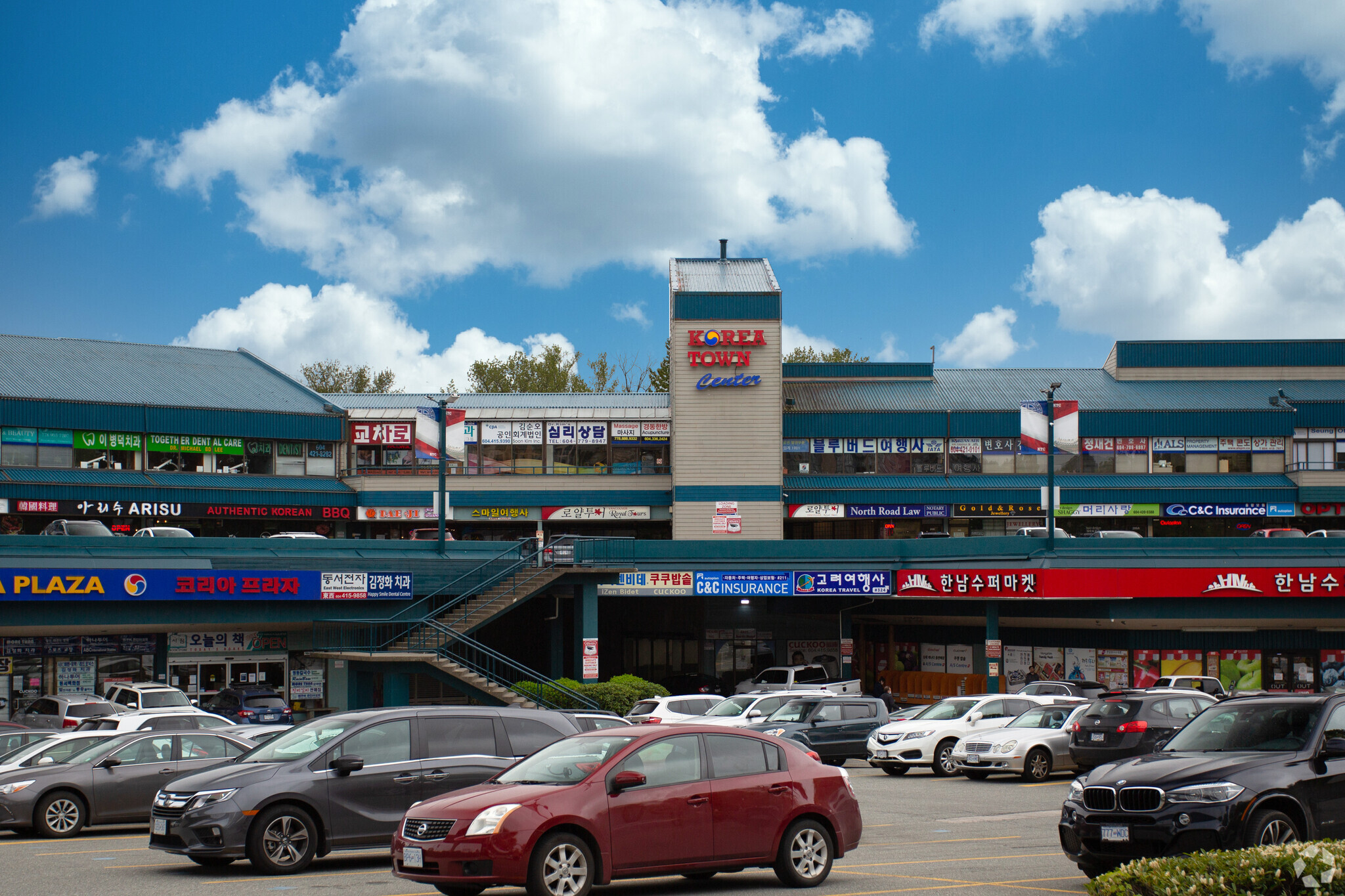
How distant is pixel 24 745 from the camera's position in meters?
19.8

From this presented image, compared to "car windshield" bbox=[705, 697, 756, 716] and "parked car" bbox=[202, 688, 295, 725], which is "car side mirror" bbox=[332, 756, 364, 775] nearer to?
"car windshield" bbox=[705, 697, 756, 716]

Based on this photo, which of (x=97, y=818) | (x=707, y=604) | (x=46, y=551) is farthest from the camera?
(x=707, y=604)

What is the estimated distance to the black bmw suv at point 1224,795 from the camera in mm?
11062

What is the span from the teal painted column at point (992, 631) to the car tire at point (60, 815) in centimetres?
2625

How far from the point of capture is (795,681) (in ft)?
128

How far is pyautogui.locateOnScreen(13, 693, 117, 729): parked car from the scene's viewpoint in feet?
90.2

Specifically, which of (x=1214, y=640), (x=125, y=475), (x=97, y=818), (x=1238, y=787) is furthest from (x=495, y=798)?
(x=125, y=475)

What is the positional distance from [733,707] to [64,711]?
14.3 m

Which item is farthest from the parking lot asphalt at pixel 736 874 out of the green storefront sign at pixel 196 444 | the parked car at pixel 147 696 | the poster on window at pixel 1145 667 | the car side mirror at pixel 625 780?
the green storefront sign at pixel 196 444

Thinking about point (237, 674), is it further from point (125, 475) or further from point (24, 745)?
point (24, 745)

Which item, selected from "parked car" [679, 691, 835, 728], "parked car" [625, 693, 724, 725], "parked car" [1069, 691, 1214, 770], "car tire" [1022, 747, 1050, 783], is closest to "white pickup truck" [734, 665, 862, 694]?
"parked car" [625, 693, 724, 725]

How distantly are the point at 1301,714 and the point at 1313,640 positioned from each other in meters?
28.6

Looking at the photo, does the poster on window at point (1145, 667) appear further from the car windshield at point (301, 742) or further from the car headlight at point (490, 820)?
the car headlight at point (490, 820)

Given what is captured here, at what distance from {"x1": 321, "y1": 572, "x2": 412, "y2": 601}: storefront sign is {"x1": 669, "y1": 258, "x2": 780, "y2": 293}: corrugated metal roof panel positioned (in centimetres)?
1981
